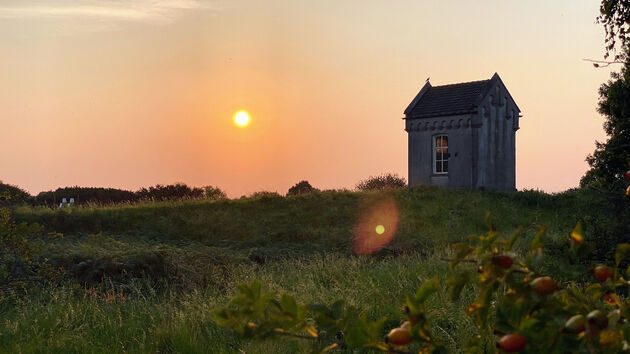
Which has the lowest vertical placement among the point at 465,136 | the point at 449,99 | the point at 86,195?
the point at 86,195

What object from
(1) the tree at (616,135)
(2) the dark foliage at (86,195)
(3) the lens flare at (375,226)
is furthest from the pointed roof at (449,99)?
(2) the dark foliage at (86,195)

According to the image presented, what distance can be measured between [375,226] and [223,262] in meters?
6.55

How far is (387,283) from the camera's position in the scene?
27.5 feet

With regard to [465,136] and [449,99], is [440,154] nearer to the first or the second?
[465,136]

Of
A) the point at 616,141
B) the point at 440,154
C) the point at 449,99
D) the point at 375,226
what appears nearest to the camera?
the point at 616,141

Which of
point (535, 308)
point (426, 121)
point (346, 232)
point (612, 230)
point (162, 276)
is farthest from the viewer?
point (426, 121)

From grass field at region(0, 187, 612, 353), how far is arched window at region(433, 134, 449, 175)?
2.16 metres

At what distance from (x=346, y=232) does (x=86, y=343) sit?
1090 cm

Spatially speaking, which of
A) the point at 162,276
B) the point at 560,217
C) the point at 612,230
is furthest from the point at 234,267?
the point at 560,217

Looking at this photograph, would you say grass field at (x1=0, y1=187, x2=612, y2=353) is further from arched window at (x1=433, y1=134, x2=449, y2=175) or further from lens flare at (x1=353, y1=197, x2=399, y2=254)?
arched window at (x1=433, y1=134, x2=449, y2=175)

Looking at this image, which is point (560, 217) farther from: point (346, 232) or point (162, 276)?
point (162, 276)

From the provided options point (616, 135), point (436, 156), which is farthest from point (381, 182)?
point (616, 135)

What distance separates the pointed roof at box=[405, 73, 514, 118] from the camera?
23.6m

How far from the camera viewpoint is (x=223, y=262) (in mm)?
11984
